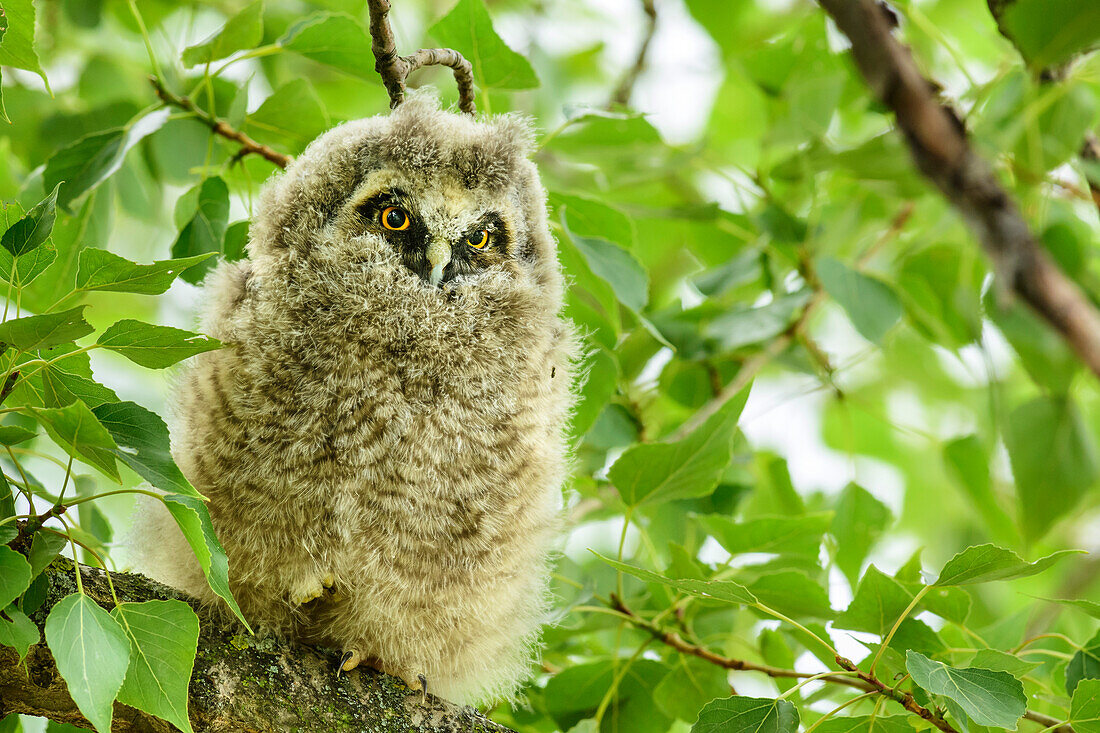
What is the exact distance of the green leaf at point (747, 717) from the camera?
143cm

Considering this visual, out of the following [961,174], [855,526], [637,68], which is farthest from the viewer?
[637,68]

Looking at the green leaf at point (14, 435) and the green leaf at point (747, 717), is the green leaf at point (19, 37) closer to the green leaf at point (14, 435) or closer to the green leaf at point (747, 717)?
the green leaf at point (14, 435)

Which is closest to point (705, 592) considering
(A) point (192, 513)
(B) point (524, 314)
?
(B) point (524, 314)

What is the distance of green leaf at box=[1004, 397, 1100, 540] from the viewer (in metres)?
2.16

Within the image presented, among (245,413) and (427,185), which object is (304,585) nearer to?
(245,413)

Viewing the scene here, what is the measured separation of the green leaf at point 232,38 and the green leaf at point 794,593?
143cm

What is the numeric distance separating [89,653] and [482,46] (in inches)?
52.1

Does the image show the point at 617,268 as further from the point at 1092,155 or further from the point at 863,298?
the point at 1092,155

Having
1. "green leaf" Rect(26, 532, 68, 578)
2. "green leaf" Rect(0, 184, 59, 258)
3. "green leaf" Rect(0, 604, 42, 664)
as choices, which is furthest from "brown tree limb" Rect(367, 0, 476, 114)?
"green leaf" Rect(0, 604, 42, 664)

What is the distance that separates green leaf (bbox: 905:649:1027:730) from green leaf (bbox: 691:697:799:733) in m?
0.22

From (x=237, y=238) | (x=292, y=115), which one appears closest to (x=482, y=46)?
(x=292, y=115)

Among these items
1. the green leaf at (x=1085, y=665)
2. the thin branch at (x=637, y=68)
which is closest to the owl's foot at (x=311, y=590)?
the green leaf at (x=1085, y=665)

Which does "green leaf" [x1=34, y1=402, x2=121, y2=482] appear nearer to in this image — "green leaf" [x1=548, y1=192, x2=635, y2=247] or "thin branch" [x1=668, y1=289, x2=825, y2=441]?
"green leaf" [x1=548, y1=192, x2=635, y2=247]

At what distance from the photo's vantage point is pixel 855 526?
2.19 metres
